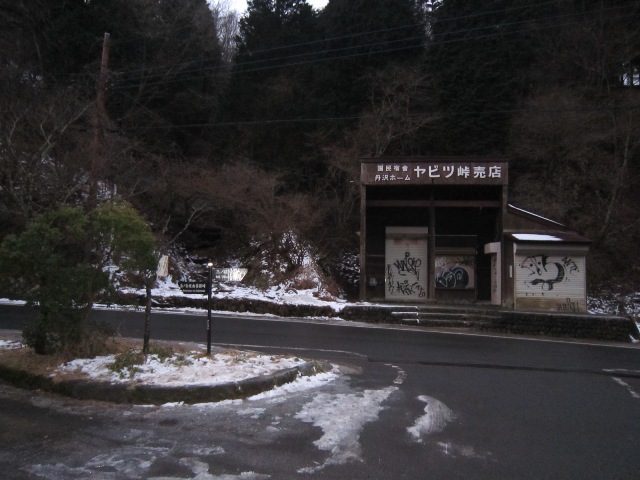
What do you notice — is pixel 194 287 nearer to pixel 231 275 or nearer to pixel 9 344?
pixel 9 344

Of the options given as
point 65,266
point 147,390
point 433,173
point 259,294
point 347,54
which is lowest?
point 147,390

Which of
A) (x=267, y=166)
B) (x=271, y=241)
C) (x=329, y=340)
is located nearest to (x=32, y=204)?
(x=271, y=241)

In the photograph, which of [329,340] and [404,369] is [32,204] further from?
[404,369]

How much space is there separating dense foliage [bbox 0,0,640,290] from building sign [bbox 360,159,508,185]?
5.26 metres

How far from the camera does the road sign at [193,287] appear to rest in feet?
33.9

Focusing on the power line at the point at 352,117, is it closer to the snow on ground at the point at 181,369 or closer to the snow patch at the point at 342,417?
the snow on ground at the point at 181,369

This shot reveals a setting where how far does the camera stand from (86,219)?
955cm

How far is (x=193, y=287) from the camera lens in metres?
10.3

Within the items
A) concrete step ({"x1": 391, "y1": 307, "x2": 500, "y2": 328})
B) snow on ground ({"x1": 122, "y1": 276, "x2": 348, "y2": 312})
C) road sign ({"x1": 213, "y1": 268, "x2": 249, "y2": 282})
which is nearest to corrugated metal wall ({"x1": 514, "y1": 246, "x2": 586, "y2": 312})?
concrete step ({"x1": 391, "y1": 307, "x2": 500, "y2": 328})

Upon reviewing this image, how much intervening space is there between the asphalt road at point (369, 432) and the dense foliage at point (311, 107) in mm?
17203

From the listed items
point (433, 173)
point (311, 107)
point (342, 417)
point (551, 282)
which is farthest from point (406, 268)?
point (342, 417)

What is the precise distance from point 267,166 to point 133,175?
11.8 meters

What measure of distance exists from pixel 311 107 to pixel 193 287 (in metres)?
30.1

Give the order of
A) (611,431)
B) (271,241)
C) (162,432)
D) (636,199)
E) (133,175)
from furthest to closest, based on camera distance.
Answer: (636,199) → (271,241) → (133,175) → (611,431) → (162,432)
